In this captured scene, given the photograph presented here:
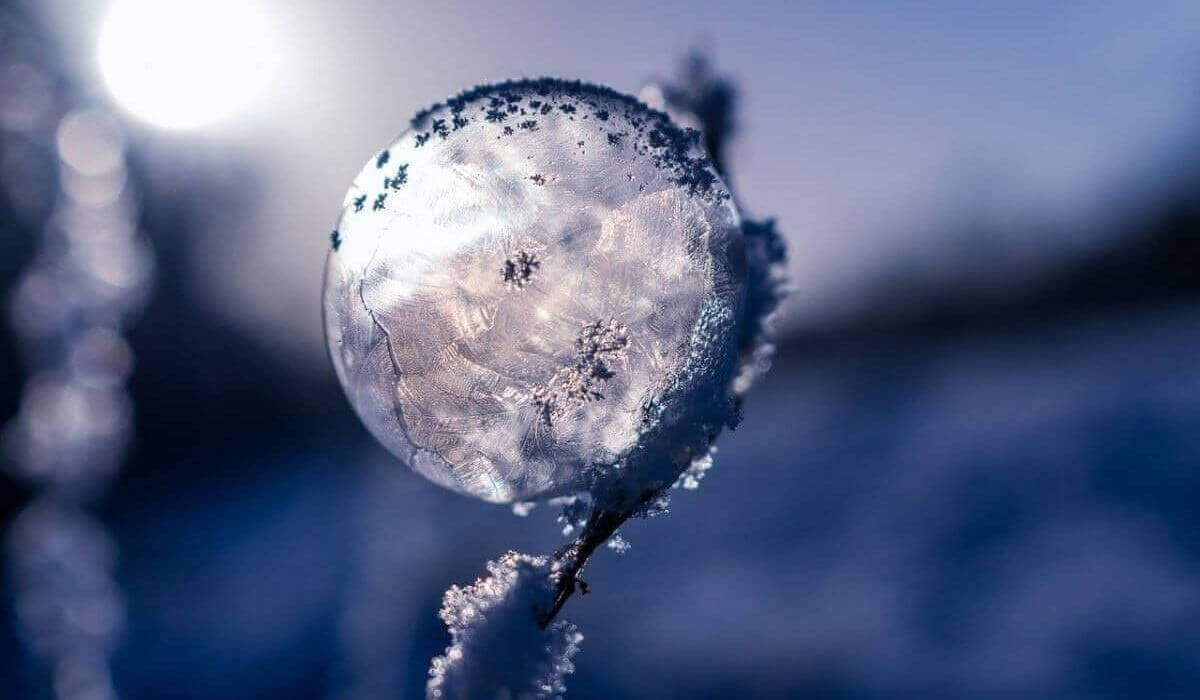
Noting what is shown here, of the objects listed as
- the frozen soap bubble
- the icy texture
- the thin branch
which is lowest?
the icy texture

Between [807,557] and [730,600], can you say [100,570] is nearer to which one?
[730,600]

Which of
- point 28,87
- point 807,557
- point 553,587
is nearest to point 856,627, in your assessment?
point 807,557

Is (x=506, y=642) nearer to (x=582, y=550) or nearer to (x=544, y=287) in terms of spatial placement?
(x=582, y=550)

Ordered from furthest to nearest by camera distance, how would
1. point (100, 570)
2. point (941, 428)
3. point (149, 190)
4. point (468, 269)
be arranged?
1. point (149, 190)
2. point (941, 428)
3. point (100, 570)
4. point (468, 269)

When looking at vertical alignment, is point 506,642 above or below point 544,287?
below

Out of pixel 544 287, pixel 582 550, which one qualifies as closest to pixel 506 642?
pixel 582 550
